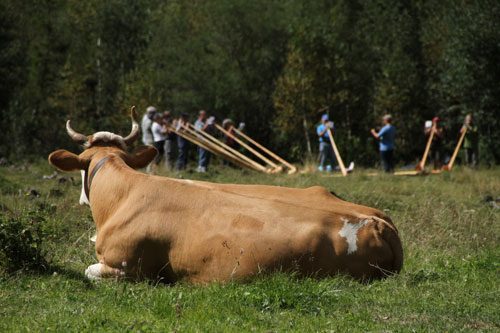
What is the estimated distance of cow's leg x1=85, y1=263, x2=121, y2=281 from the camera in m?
5.54

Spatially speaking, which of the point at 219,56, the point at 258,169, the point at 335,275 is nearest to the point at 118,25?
the point at 219,56

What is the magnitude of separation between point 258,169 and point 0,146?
48.3 feet

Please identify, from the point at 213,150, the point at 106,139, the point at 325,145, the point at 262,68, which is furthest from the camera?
the point at 262,68

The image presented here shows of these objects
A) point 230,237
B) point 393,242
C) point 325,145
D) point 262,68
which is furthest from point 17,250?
point 262,68

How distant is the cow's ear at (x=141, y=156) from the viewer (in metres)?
6.88

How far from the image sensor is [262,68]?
37.5m

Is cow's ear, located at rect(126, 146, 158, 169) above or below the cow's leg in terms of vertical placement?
above

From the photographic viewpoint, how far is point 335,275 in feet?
17.6

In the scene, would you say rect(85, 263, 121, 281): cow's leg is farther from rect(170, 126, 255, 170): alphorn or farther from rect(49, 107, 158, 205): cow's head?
rect(170, 126, 255, 170): alphorn

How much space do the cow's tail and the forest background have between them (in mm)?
25117

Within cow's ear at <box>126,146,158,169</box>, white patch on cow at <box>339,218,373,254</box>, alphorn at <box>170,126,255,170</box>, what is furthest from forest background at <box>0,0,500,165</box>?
white patch on cow at <box>339,218,373,254</box>

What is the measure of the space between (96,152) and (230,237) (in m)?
2.11

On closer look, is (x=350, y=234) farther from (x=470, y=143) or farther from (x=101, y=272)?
(x=470, y=143)

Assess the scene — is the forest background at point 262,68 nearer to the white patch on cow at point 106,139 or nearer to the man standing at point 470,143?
the man standing at point 470,143
